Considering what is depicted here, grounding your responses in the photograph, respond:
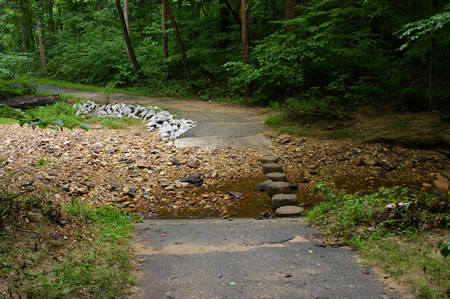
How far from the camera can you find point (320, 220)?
418cm

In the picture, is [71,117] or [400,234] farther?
[71,117]

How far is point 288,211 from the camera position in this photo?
5.05m

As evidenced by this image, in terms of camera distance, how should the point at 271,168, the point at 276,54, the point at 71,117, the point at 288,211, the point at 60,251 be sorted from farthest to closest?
the point at 276,54, the point at 71,117, the point at 271,168, the point at 288,211, the point at 60,251

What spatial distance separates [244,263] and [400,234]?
5.41 feet

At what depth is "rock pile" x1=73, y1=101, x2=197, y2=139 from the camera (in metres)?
9.27

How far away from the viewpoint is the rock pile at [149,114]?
9.27 meters

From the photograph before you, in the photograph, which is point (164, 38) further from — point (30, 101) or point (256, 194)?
point (256, 194)

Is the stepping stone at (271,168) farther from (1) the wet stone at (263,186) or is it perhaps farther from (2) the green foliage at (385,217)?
(2) the green foliage at (385,217)

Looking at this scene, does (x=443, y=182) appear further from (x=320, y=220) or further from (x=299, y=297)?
(x=299, y=297)

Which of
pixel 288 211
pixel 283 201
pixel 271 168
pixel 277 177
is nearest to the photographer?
pixel 288 211

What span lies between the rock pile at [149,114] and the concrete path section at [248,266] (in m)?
5.25

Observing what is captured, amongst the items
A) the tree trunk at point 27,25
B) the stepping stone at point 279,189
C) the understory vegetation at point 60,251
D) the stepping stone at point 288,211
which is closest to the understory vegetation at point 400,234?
the stepping stone at point 288,211

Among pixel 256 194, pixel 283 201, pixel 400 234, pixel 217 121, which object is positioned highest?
pixel 217 121

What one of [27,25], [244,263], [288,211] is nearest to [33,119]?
[244,263]
